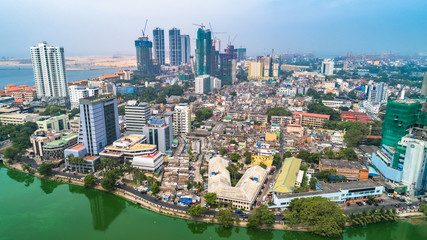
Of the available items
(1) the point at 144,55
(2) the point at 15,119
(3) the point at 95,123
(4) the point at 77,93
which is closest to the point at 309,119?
(3) the point at 95,123

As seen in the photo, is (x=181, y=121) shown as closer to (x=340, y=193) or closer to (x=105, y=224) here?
(x=105, y=224)

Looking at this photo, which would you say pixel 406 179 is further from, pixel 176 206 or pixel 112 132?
pixel 112 132

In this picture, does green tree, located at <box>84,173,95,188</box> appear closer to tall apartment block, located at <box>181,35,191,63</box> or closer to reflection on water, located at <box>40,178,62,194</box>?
reflection on water, located at <box>40,178,62,194</box>

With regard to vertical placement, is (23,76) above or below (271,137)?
above

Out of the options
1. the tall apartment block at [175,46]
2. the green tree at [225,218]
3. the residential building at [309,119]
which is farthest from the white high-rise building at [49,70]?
the tall apartment block at [175,46]

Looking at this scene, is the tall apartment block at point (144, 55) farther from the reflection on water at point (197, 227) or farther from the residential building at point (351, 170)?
the reflection on water at point (197, 227)

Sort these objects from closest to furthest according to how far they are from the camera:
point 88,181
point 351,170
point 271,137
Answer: point 88,181 → point 351,170 → point 271,137

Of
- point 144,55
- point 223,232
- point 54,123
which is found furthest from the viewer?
point 144,55

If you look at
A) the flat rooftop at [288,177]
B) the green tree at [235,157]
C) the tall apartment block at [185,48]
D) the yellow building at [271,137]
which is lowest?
the green tree at [235,157]
